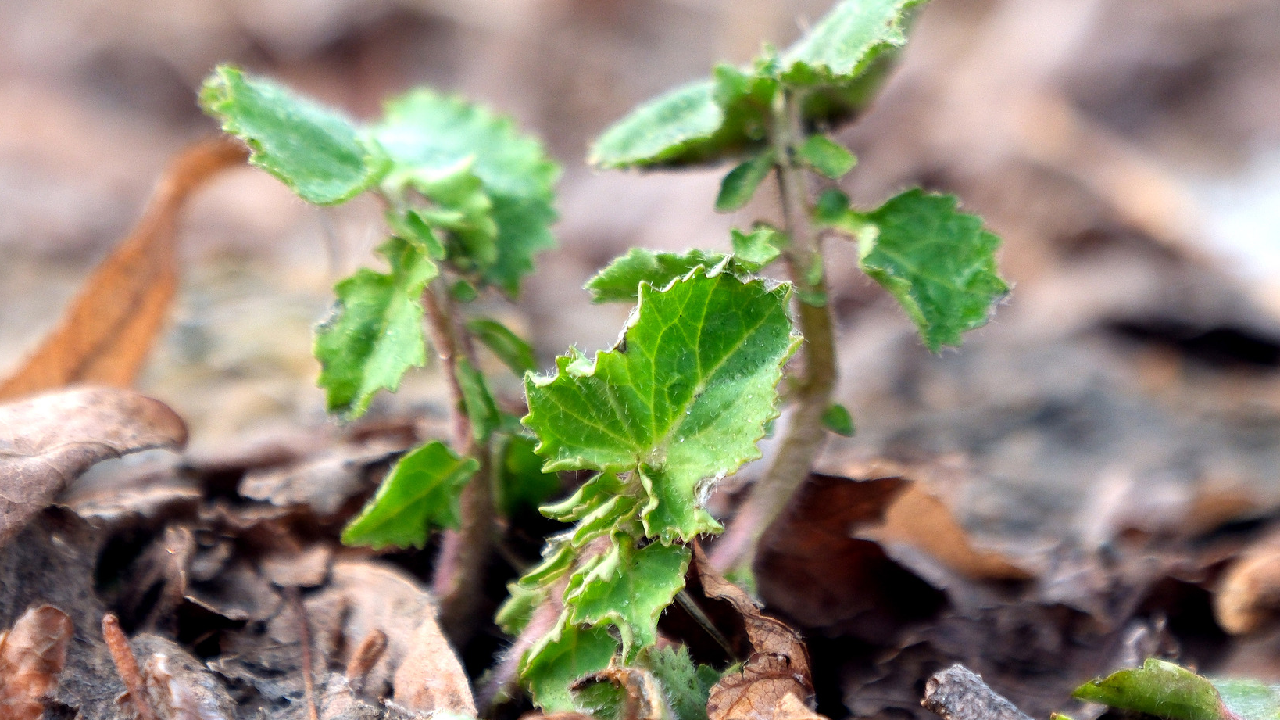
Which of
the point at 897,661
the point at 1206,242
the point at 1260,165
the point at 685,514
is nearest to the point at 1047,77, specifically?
the point at 1260,165

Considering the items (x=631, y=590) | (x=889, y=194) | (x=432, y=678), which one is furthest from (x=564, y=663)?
(x=889, y=194)

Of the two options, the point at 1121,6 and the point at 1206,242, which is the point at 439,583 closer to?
the point at 1206,242

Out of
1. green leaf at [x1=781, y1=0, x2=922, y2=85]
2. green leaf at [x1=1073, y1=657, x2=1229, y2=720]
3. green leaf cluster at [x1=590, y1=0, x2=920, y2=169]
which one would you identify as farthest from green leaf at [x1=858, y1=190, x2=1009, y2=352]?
green leaf at [x1=1073, y1=657, x2=1229, y2=720]

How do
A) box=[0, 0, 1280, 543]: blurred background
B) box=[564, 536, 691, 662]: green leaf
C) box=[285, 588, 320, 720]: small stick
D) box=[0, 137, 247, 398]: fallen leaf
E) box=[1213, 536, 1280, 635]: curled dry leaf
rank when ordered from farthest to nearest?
box=[0, 0, 1280, 543]: blurred background < box=[0, 137, 247, 398]: fallen leaf < box=[1213, 536, 1280, 635]: curled dry leaf < box=[285, 588, 320, 720]: small stick < box=[564, 536, 691, 662]: green leaf

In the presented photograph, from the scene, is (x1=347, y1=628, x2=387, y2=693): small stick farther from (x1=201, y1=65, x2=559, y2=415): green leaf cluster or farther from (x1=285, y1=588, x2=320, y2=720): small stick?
(x1=201, y1=65, x2=559, y2=415): green leaf cluster

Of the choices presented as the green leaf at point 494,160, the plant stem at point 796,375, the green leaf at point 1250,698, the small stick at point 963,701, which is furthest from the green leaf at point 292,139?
the green leaf at point 1250,698

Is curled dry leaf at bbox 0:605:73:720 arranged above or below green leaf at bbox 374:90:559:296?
below

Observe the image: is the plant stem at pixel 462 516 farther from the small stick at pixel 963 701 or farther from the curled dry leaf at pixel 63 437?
the small stick at pixel 963 701
